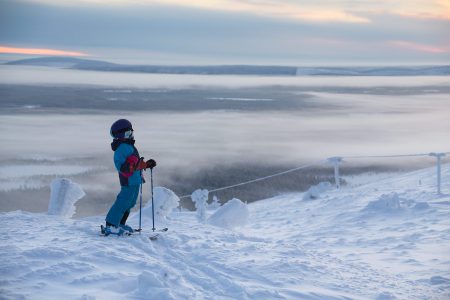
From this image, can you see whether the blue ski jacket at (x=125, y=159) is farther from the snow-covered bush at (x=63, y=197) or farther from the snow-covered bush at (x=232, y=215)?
the snow-covered bush at (x=232, y=215)

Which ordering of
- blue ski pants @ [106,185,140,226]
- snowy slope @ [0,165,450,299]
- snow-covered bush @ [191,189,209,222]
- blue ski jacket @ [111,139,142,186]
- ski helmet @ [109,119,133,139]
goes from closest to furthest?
snowy slope @ [0,165,450,299] → blue ski jacket @ [111,139,142,186] → ski helmet @ [109,119,133,139] → blue ski pants @ [106,185,140,226] → snow-covered bush @ [191,189,209,222]

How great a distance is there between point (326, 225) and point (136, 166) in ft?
17.7

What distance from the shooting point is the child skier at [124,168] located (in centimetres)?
711

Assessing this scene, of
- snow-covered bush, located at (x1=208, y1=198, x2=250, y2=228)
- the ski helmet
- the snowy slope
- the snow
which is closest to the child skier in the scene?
the ski helmet

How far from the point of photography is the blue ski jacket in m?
7.11

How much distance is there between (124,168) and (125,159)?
0.14m

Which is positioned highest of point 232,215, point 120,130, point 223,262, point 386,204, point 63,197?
point 120,130

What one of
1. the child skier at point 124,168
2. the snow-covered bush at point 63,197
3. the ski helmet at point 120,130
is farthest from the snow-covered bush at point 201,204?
the ski helmet at point 120,130

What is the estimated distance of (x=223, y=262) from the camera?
6.80m

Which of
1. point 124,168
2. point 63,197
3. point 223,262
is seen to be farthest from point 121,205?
point 63,197

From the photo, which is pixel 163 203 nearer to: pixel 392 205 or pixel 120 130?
pixel 120 130

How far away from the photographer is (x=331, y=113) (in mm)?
82500

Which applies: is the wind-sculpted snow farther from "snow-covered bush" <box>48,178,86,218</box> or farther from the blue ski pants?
the blue ski pants

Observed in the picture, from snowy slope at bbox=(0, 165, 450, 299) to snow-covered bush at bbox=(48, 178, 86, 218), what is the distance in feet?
3.18
